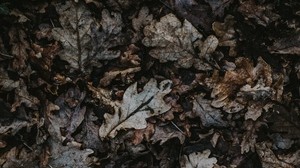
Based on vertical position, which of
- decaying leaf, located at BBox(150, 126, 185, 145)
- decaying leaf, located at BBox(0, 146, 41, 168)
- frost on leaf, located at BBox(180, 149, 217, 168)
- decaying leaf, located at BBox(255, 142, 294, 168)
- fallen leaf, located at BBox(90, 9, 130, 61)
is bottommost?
decaying leaf, located at BBox(255, 142, 294, 168)

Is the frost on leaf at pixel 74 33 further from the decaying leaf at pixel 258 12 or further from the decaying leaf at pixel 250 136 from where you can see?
the decaying leaf at pixel 250 136

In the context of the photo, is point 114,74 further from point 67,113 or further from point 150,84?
point 67,113

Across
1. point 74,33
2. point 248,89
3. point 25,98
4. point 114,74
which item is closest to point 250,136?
point 248,89

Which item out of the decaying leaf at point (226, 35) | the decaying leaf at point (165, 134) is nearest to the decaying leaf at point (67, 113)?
the decaying leaf at point (165, 134)

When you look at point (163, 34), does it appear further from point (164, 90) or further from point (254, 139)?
point (254, 139)

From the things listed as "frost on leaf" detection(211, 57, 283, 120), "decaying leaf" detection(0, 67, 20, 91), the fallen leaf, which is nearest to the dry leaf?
"frost on leaf" detection(211, 57, 283, 120)

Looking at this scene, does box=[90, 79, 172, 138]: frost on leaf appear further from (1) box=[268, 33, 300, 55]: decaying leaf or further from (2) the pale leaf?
(1) box=[268, 33, 300, 55]: decaying leaf
